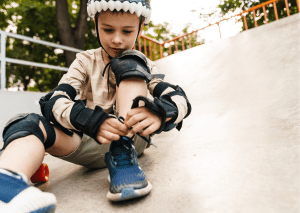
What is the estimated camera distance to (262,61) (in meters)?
2.60

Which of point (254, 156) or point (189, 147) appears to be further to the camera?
point (189, 147)

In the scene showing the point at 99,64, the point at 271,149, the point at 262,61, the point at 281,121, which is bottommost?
the point at 271,149

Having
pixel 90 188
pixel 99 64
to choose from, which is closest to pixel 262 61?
pixel 99 64

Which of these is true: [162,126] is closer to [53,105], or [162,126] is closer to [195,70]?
[53,105]

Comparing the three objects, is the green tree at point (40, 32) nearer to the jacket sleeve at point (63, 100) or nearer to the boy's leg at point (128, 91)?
the jacket sleeve at point (63, 100)

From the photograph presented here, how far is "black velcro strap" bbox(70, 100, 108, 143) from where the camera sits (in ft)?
2.30

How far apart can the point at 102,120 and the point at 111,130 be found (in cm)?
4

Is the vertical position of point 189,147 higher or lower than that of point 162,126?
Answer: lower

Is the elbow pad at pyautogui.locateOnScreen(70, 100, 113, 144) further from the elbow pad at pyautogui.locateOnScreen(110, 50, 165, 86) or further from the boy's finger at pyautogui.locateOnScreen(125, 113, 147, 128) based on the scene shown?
the elbow pad at pyautogui.locateOnScreen(110, 50, 165, 86)

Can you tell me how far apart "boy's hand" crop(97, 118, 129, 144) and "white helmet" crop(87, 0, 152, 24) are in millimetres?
518

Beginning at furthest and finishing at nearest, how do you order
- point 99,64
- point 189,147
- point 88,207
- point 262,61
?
1. point 262,61
2. point 189,147
3. point 99,64
4. point 88,207

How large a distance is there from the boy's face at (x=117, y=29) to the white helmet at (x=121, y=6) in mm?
24

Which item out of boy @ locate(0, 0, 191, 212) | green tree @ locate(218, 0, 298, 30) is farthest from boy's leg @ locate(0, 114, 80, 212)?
green tree @ locate(218, 0, 298, 30)

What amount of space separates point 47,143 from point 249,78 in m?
2.09
